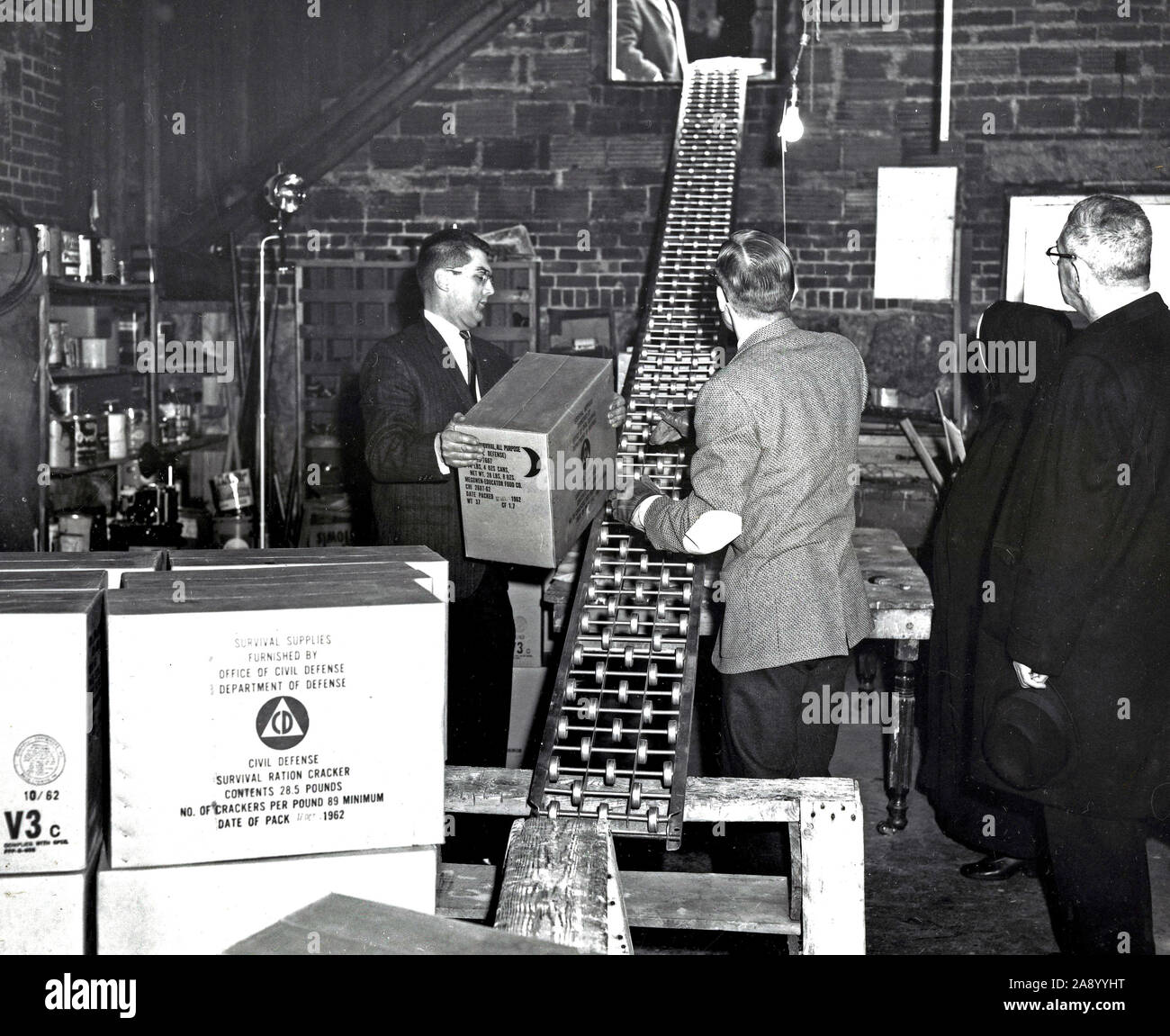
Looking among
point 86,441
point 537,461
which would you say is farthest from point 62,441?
point 537,461

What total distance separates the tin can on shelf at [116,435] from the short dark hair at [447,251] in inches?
131

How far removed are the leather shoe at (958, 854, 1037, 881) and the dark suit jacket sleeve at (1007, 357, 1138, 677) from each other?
1.42 m

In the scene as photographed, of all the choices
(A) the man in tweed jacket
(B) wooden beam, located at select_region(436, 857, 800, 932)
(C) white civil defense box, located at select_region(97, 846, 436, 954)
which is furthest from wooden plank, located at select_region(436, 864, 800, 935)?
(C) white civil defense box, located at select_region(97, 846, 436, 954)

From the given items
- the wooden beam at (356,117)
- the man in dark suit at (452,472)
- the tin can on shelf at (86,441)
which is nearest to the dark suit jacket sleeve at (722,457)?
the man in dark suit at (452,472)

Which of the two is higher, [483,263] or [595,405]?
[483,263]

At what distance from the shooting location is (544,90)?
24.9 ft

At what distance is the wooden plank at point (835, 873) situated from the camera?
2.33m

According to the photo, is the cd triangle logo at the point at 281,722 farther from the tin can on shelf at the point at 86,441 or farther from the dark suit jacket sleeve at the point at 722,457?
the tin can on shelf at the point at 86,441

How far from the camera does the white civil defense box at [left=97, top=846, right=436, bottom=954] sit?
1829mm

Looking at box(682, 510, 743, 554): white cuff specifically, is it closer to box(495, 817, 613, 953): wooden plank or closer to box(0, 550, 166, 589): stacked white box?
box(495, 817, 613, 953): wooden plank

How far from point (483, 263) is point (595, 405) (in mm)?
697

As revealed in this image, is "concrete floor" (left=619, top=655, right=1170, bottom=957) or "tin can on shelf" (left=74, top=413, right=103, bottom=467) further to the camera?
"tin can on shelf" (left=74, top=413, right=103, bottom=467)
